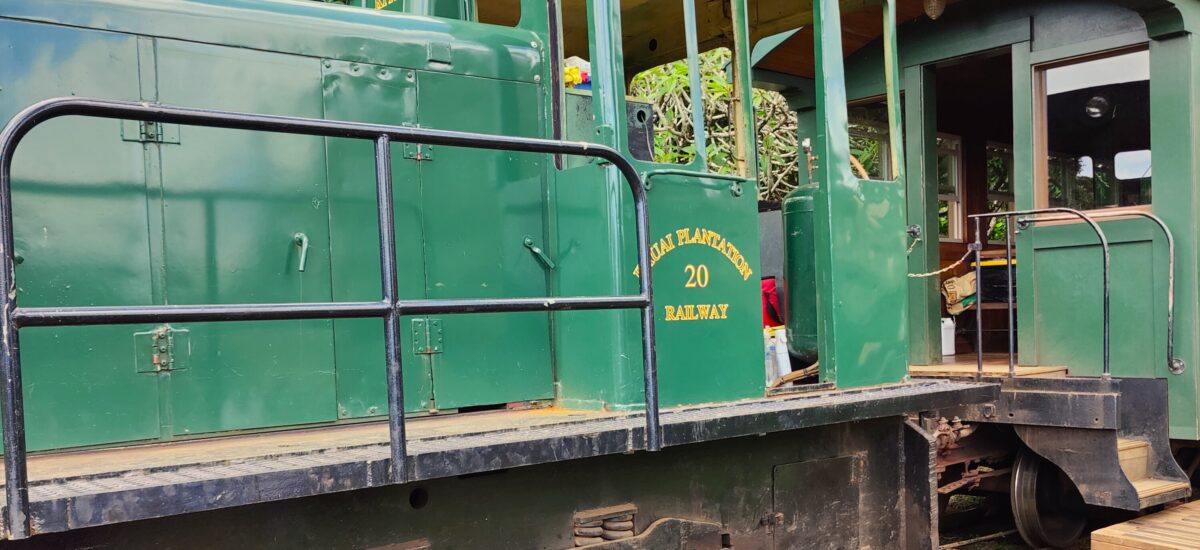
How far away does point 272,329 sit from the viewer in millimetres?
2850

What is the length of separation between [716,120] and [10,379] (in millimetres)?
9844

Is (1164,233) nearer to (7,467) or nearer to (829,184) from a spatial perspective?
(829,184)

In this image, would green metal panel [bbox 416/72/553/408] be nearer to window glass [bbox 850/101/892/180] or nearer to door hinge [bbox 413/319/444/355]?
door hinge [bbox 413/319/444/355]

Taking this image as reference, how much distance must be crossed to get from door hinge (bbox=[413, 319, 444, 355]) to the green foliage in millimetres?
7148

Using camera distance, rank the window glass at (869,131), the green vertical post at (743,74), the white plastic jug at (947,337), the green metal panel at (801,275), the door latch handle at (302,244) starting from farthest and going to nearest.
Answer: the white plastic jug at (947,337) → the window glass at (869,131) → the green metal panel at (801,275) → the green vertical post at (743,74) → the door latch handle at (302,244)

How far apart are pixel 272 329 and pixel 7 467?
1.14 metres

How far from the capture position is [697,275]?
327 cm

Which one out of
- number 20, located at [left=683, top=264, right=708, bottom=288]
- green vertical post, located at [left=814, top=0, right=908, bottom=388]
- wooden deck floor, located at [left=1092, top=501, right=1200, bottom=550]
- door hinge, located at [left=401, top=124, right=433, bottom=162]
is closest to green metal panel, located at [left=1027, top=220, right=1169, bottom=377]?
wooden deck floor, located at [left=1092, top=501, right=1200, bottom=550]

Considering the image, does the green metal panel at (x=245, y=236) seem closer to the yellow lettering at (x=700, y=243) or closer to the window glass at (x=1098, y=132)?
the yellow lettering at (x=700, y=243)

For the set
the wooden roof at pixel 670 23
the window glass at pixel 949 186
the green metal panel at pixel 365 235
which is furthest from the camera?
the window glass at pixel 949 186

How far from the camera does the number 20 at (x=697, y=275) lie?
3.24 metres

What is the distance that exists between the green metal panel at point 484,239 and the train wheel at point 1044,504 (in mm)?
3269

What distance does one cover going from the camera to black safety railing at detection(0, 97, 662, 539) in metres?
1.72

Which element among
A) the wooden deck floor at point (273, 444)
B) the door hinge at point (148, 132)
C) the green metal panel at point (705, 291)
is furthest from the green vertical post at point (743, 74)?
the door hinge at point (148, 132)
